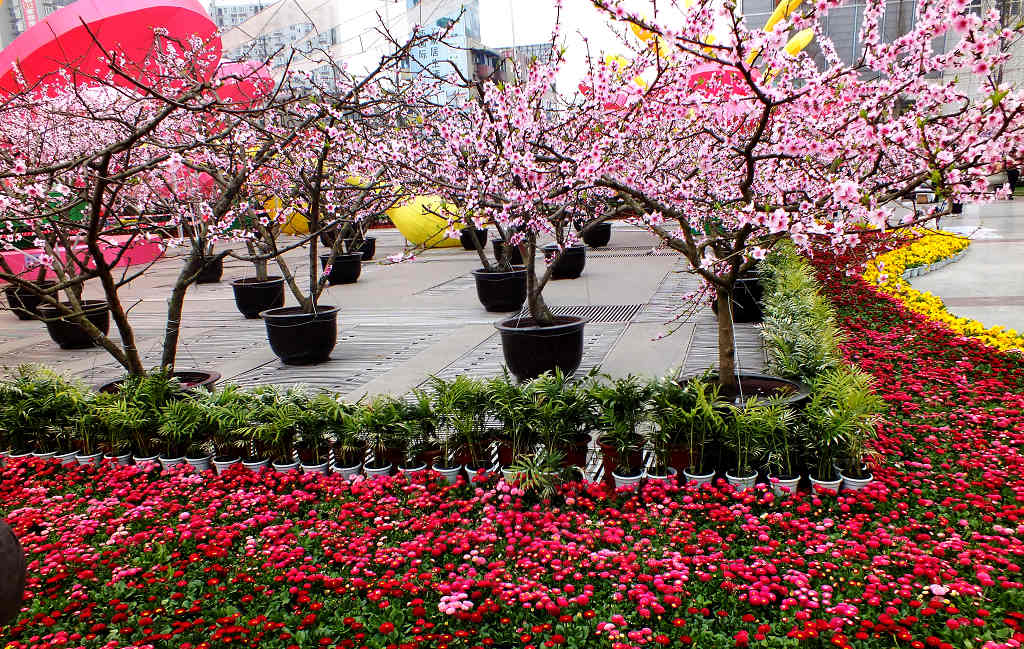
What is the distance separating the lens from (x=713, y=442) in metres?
4.27

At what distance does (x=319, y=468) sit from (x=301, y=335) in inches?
130

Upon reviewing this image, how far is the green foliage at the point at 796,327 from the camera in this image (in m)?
5.25

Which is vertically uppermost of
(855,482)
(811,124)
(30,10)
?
(30,10)

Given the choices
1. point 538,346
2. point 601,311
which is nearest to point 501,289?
point 601,311

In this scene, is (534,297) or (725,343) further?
(534,297)

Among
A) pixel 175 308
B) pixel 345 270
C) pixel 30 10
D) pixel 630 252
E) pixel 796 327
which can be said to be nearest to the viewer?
pixel 175 308

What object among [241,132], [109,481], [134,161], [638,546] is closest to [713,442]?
[638,546]

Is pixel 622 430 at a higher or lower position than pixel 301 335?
lower

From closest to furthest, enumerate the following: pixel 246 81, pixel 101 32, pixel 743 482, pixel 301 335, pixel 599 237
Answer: pixel 743 482
pixel 246 81
pixel 301 335
pixel 101 32
pixel 599 237

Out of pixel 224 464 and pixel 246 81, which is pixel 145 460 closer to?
pixel 224 464

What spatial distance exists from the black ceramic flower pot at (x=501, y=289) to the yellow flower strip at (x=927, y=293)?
4403 mm

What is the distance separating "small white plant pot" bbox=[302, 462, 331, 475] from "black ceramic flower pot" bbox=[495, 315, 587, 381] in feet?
7.50

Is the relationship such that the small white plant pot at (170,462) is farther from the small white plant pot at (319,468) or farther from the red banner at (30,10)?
the red banner at (30,10)

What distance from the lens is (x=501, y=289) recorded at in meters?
10.1
